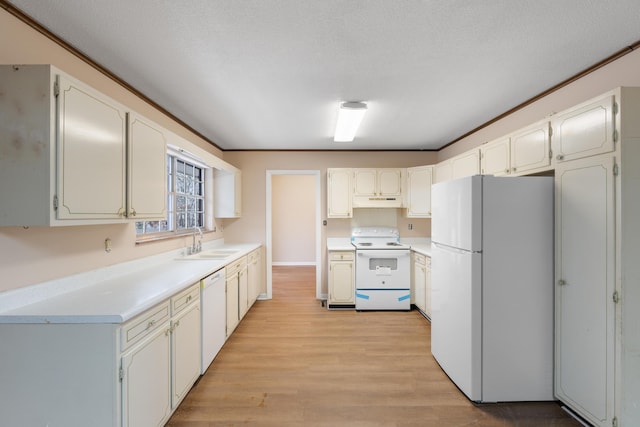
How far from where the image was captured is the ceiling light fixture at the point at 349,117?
102 inches

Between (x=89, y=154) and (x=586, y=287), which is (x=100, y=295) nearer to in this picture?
(x=89, y=154)

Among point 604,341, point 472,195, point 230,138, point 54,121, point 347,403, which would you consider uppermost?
point 230,138

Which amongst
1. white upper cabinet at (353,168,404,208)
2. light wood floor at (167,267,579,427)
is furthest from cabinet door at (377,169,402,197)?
light wood floor at (167,267,579,427)

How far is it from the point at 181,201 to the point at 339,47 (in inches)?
103

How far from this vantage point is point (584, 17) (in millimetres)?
1515

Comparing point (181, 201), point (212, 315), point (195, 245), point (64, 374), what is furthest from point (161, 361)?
point (181, 201)

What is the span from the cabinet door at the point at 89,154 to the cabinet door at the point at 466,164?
316 centimetres

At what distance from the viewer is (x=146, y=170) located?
203 centimetres

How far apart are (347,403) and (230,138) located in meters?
3.39

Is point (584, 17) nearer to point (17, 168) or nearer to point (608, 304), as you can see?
point (608, 304)

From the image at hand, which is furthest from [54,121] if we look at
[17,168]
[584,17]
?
[584,17]

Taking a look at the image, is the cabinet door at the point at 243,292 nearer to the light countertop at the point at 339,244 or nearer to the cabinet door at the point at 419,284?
Result: the light countertop at the point at 339,244

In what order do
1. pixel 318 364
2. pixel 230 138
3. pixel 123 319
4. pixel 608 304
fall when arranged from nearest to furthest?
pixel 123 319
pixel 608 304
pixel 318 364
pixel 230 138

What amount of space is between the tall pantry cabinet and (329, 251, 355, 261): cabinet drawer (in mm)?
2397
